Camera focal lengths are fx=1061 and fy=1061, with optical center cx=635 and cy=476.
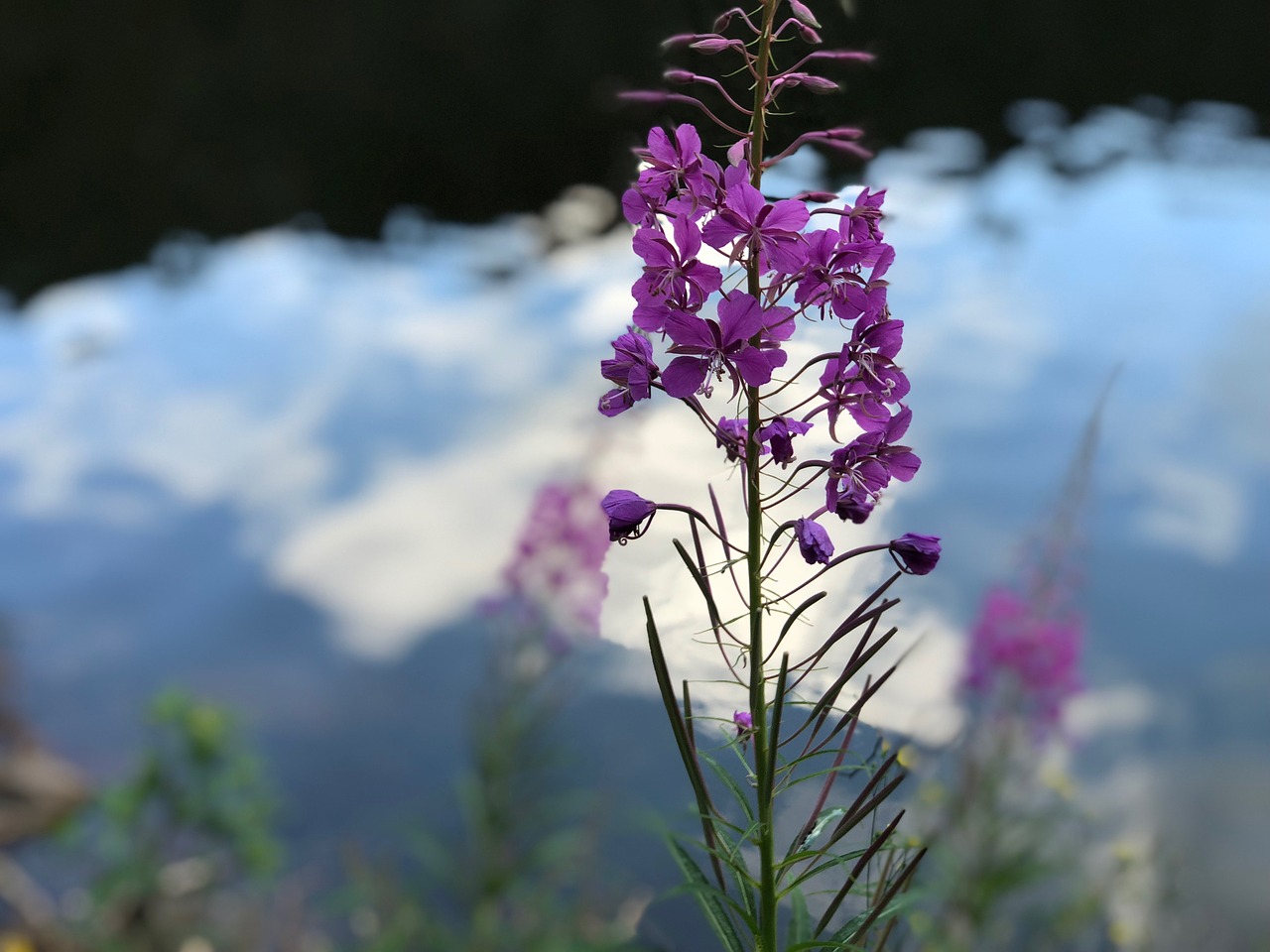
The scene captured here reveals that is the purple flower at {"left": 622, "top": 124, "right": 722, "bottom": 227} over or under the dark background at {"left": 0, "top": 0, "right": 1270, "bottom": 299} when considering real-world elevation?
under

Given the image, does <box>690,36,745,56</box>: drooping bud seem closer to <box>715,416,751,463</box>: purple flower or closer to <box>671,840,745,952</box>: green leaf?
<box>715,416,751,463</box>: purple flower

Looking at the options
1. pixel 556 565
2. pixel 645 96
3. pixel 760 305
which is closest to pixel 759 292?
pixel 760 305

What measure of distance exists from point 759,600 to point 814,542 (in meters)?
0.05

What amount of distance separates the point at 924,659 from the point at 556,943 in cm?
123

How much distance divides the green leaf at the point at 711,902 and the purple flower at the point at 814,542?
18 centimetres

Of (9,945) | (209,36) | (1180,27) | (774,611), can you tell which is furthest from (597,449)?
(209,36)

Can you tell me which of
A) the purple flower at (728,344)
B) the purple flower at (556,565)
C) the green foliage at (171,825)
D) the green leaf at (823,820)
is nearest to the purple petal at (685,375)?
the purple flower at (728,344)

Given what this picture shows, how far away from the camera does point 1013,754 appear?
1596 mm

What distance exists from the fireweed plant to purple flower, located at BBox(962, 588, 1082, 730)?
111cm

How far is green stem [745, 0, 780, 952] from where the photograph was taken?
505 mm

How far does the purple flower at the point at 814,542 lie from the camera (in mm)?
503

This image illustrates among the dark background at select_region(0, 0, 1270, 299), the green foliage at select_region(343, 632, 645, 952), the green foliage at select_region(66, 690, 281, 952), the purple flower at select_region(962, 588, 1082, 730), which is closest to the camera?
the purple flower at select_region(962, 588, 1082, 730)

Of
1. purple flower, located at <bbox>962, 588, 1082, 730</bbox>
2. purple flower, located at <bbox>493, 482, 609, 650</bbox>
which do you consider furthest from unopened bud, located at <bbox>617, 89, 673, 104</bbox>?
purple flower, located at <bbox>962, 588, 1082, 730</bbox>

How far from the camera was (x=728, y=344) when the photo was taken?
50 cm
